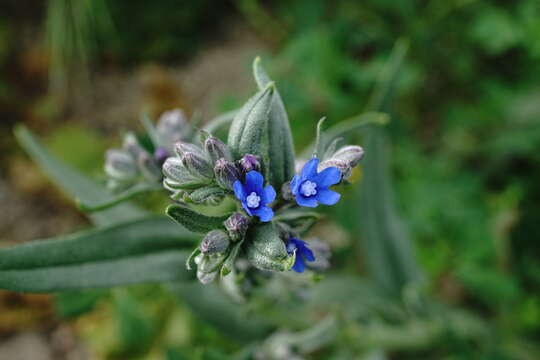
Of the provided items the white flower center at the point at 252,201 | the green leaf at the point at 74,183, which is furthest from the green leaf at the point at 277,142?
the green leaf at the point at 74,183

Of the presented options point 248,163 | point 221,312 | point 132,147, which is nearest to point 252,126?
point 248,163

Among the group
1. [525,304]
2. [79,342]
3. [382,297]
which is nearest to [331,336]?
[382,297]

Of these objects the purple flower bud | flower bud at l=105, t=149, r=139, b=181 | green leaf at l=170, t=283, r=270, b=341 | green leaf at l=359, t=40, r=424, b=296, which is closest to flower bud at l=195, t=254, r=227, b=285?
the purple flower bud

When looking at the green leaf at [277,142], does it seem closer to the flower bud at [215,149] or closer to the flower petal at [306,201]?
the flower bud at [215,149]

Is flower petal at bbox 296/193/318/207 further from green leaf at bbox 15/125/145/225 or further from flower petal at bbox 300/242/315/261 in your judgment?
green leaf at bbox 15/125/145/225

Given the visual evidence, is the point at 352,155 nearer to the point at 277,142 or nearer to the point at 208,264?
the point at 277,142
